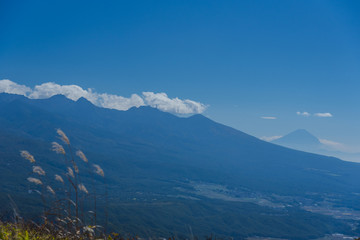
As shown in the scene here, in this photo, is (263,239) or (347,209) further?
(347,209)

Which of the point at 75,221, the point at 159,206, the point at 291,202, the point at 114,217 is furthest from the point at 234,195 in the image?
the point at 75,221

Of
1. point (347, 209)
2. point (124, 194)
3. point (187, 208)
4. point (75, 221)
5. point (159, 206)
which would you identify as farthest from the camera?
point (347, 209)

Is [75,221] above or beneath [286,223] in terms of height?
above

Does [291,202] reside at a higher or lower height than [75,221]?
lower

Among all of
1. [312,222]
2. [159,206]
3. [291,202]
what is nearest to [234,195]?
[291,202]

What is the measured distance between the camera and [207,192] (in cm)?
19700

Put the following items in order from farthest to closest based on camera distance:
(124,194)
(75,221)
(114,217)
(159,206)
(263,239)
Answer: (124,194)
(159,206)
(263,239)
(114,217)
(75,221)

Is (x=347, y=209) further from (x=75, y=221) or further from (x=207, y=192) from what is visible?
(x=75, y=221)

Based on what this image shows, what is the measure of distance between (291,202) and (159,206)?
101 m

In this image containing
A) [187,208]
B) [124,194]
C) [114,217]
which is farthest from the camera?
[124,194]

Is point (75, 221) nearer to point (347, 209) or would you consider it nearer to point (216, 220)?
point (216, 220)

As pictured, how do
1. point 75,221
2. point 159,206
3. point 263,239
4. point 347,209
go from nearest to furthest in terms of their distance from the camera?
point 75,221
point 263,239
point 159,206
point 347,209

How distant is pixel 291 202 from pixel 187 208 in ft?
278

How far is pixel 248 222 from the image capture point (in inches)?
4902
